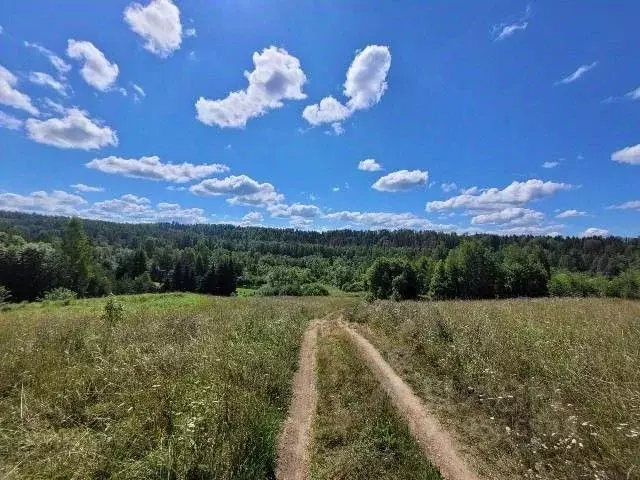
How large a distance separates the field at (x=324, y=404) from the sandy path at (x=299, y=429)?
0.19 meters

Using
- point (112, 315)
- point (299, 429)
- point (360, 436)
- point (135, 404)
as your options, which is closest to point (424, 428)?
point (360, 436)

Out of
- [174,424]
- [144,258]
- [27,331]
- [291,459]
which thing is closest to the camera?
[174,424]

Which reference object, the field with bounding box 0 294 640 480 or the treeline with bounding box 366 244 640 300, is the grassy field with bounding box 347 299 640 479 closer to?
the field with bounding box 0 294 640 480

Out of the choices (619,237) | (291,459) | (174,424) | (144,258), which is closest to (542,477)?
(291,459)

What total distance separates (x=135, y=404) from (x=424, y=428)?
572 cm

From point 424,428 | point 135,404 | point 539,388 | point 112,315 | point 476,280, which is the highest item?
point 539,388

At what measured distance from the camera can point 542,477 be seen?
5629mm

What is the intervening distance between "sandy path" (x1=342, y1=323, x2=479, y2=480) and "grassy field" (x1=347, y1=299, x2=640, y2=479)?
33 centimetres

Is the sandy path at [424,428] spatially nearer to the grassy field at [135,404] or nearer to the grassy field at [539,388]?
the grassy field at [539,388]

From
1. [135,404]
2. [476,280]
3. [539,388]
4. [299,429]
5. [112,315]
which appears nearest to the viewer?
[135,404]

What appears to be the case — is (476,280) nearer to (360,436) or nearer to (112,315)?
(112,315)

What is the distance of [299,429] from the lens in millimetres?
7809

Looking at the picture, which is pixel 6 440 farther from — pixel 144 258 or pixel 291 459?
pixel 144 258

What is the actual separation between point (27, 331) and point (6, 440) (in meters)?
6.76
